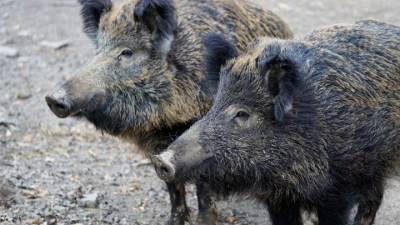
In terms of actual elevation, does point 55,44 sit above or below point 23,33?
above

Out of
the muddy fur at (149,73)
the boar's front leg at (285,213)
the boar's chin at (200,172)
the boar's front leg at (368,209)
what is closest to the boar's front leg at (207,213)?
the muddy fur at (149,73)

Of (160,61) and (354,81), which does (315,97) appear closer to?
(354,81)

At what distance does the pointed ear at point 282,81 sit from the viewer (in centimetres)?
497

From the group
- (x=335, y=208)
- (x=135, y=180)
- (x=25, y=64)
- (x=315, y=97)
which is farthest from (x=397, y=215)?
(x=25, y=64)

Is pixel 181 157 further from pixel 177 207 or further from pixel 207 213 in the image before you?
pixel 177 207

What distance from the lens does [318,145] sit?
5148 mm

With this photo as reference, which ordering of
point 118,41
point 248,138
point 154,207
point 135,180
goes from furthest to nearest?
point 135,180 → point 154,207 → point 118,41 → point 248,138

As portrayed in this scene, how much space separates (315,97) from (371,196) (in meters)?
0.94

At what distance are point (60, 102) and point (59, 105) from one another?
0.03 meters

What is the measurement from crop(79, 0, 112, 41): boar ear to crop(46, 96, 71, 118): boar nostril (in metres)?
1.20

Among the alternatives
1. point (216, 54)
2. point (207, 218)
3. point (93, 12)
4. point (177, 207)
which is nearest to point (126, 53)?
point (93, 12)

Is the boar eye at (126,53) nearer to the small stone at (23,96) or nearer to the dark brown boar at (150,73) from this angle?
the dark brown boar at (150,73)

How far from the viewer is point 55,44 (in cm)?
1174

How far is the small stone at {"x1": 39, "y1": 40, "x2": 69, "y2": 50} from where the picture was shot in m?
11.7
